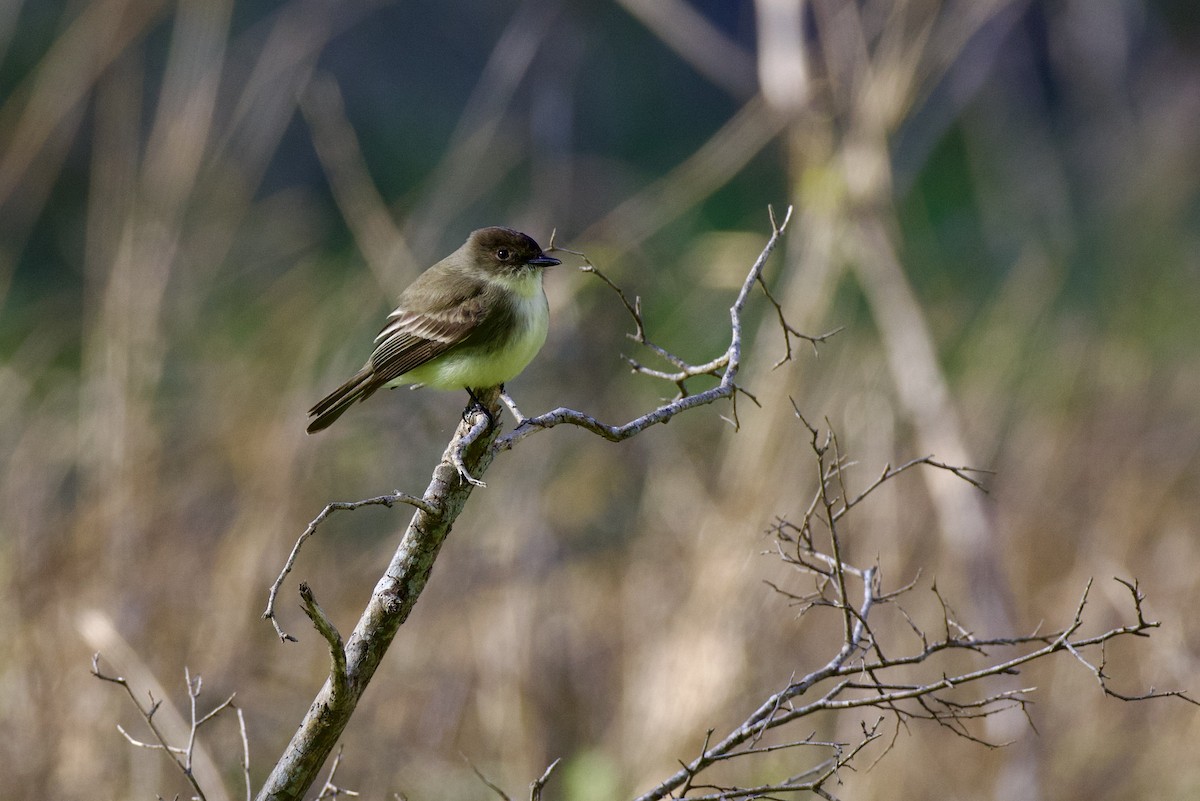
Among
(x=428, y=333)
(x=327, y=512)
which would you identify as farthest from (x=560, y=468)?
(x=327, y=512)

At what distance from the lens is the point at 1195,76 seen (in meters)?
11.4

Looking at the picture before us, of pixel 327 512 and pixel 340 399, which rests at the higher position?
pixel 340 399

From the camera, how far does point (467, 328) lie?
3705mm

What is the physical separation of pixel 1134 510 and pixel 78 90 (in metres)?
4.51

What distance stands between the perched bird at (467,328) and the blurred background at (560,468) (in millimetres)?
976

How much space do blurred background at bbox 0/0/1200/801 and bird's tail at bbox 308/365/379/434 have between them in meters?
0.83

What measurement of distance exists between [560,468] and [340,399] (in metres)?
2.35

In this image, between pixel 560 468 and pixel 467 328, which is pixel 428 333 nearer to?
pixel 467 328

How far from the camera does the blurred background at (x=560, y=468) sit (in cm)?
466

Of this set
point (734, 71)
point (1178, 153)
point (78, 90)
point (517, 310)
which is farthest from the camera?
point (1178, 153)

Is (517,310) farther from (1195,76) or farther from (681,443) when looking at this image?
(1195,76)

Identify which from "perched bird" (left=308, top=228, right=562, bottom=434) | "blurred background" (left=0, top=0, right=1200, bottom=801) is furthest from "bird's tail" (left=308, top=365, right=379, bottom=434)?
"blurred background" (left=0, top=0, right=1200, bottom=801)

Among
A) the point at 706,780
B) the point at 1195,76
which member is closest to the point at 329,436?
the point at 706,780

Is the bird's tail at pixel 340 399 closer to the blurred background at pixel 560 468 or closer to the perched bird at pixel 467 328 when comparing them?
the perched bird at pixel 467 328
